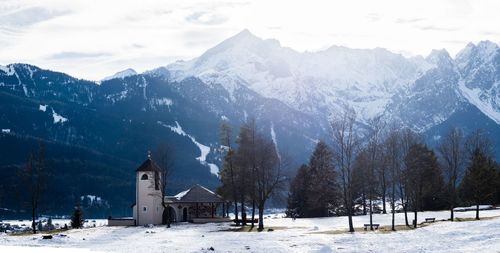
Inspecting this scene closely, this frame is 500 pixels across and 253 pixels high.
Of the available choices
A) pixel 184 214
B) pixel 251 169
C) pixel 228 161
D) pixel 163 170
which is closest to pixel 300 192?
pixel 228 161

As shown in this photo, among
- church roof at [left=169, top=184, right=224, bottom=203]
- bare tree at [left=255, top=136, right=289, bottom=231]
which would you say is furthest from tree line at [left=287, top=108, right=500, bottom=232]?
church roof at [left=169, top=184, right=224, bottom=203]

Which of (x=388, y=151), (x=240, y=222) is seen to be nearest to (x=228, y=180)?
(x=240, y=222)

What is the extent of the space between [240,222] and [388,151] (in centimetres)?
2545

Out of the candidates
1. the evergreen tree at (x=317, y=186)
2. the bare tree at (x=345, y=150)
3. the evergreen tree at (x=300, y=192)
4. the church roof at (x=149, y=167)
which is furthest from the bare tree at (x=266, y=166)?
the church roof at (x=149, y=167)

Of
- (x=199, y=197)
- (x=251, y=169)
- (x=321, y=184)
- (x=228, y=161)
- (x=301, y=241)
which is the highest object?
(x=228, y=161)

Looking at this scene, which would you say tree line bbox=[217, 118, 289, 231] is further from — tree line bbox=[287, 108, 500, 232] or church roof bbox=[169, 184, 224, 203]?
tree line bbox=[287, 108, 500, 232]

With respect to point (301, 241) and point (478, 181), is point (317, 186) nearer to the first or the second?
point (478, 181)

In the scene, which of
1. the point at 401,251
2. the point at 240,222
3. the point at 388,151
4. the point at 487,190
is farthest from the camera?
the point at 240,222

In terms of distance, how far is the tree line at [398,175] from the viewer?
80.5 m

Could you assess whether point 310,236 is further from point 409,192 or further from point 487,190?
point 487,190

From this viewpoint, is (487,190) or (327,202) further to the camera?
(327,202)

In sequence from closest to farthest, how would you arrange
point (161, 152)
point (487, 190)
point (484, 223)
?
point (484, 223)
point (487, 190)
point (161, 152)

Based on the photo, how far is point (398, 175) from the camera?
2943 inches

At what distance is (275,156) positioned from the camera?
285ft
